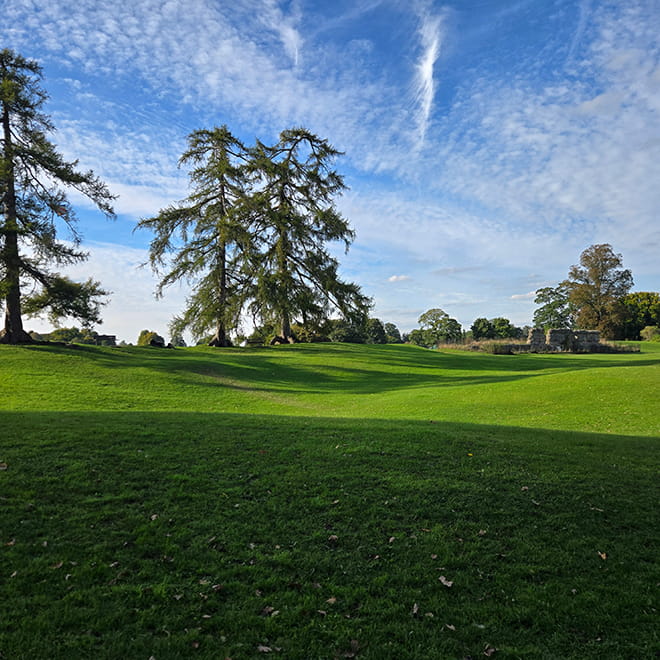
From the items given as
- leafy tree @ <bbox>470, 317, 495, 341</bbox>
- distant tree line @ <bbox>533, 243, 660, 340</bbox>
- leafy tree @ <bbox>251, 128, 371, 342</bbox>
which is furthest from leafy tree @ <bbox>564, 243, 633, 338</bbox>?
leafy tree @ <bbox>251, 128, 371, 342</bbox>

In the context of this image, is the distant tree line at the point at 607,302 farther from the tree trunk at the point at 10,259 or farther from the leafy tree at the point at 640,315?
the tree trunk at the point at 10,259

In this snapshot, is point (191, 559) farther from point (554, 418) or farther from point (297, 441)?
point (554, 418)

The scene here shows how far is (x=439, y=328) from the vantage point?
284ft

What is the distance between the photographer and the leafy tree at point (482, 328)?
83750mm

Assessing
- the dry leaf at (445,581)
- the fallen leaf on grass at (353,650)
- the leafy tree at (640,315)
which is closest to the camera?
the fallen leaf on grass at (353,650)

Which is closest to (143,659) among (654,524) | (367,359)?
(654,524)

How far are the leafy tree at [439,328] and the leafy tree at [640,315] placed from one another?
27.7 metres

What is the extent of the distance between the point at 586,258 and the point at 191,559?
3083 inches

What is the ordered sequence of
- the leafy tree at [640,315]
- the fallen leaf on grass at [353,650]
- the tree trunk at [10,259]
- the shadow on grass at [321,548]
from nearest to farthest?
the fallen leaf on grass at [353,650], the shadow on grass at [321,548], the tree trunk at [10,259], the leafy tree at [640,315]

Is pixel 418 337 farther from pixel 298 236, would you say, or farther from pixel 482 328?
pixel 298 236

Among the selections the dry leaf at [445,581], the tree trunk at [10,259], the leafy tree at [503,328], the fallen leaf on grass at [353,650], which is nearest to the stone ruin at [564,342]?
the leafy tree at [503,328]

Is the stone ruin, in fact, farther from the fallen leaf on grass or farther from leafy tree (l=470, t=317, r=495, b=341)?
the fallen leaf on grass

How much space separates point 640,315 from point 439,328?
110 ft

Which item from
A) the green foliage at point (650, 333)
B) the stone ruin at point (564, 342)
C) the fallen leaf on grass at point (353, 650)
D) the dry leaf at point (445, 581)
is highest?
the green foliage at point (650, 333)
